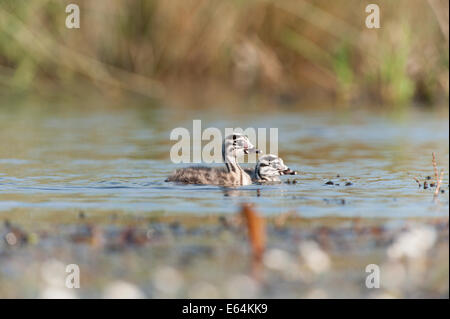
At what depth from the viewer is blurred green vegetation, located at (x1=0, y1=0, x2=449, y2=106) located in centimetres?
1961

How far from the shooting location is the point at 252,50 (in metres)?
22.9

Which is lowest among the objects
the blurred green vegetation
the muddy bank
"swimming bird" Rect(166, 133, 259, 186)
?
the muddy bank

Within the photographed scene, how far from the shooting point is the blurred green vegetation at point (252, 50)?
19609 mm

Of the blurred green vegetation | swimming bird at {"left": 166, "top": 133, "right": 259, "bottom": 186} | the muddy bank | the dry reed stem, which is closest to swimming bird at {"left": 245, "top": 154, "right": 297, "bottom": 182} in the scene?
swimming bird at {"left": 166, "top": 133, "right": 259, "bottom": 186}

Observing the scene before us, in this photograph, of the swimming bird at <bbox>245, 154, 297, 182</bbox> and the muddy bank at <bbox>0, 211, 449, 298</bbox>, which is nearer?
the muddy bank at <bbox>0, 211, 449, 298</bbox>

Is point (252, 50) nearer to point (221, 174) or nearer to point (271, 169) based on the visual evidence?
point (271, 169)

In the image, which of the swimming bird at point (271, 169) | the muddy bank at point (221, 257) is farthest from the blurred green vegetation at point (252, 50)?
the muddy bank at point (221, 257)

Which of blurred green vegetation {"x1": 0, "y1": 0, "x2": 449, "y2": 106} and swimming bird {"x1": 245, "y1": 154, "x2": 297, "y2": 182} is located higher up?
blurred green vegetation {"x1": 0, "y1": 0, "x2": 449, "y2": 106}

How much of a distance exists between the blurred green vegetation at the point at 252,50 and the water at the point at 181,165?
126 cm

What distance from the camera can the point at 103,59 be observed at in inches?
923

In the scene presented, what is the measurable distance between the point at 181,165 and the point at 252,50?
420 inches

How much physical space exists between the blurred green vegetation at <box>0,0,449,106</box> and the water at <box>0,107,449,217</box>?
126 centimetres

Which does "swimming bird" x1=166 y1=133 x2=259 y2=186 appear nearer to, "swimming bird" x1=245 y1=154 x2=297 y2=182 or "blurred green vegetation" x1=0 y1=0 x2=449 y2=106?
"swimming bird" x1=245 y1=154 x2=297 y2=182

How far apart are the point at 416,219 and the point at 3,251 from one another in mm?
3339
